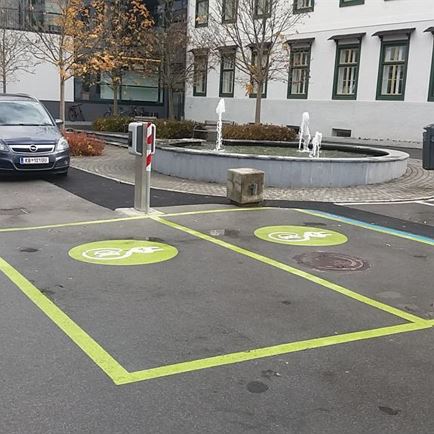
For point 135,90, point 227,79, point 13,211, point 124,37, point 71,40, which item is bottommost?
point 13,211

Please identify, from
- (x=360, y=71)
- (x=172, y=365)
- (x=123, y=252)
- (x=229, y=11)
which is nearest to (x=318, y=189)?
(x=123, y=252)

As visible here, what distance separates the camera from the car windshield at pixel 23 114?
12414 mm

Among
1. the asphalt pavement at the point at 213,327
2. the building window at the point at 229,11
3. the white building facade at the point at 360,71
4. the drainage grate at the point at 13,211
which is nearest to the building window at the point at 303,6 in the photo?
the white building facade at the point at 360,71

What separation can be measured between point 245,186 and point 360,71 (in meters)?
16.0

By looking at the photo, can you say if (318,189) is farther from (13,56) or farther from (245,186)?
(13,56)

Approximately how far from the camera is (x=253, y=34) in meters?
22.6

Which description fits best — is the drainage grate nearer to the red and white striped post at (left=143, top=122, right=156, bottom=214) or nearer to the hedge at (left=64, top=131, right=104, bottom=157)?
the red and white striped post at (left=143, top=122, right=156, bottom=214)

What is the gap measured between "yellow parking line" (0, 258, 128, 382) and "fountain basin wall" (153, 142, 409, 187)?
675 centimetres

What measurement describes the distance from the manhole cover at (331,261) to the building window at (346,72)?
61.3 ft

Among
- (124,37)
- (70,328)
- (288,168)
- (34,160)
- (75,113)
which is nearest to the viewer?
(70,328)

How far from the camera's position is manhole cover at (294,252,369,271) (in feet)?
21.2

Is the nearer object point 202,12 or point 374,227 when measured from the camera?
point 374,227

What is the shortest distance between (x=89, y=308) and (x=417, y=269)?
3527mm

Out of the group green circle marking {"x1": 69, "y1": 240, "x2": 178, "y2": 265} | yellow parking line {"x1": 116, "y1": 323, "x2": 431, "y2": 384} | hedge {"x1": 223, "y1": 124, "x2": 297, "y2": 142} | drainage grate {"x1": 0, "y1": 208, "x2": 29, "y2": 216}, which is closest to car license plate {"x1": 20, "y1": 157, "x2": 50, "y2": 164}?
drainage grate {"x1": 0, "y1": 208, "x2": 29, "y2": 216}
